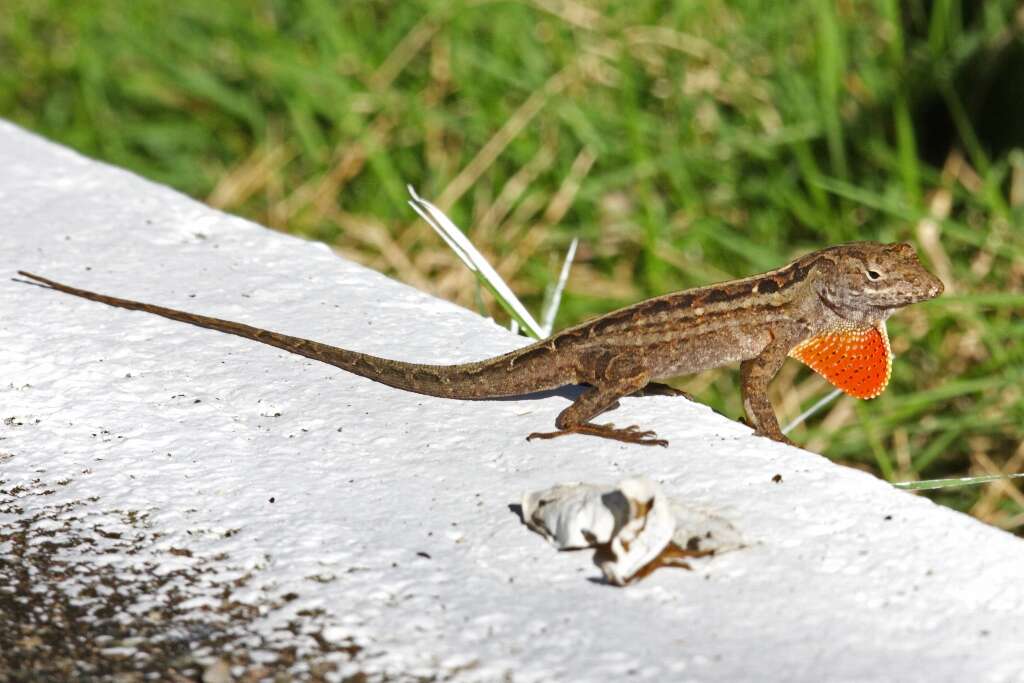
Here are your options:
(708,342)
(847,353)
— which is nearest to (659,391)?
(708,342)

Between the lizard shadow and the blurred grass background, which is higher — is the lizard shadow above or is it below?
below

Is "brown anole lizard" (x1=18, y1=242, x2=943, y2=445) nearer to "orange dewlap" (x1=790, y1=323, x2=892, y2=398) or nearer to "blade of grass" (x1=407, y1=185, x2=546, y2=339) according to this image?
"orange dewlap" (x1=790, y1=323, x2=892, y2=398)

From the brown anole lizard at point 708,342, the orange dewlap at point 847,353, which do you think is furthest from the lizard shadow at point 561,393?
the orange dewlap at point 847,353

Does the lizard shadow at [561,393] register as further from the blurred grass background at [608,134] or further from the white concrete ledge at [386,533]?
the blurred grass background at [608,134]

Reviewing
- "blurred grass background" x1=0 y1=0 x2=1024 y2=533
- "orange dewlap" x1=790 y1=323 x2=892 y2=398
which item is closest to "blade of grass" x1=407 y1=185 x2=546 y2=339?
"orange dewlap" x1=790 y1=323 x2=892 y2=398

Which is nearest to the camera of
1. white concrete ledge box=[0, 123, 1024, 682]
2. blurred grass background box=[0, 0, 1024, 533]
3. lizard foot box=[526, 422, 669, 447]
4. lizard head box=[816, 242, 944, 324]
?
white concrete ledge box=[0, 123, 1024, 682]

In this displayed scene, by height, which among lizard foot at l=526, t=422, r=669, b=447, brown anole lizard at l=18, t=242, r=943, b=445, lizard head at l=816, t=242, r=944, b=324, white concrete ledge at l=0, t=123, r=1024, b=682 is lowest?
white concrete ledge at l=0, t=123, r=1024, b=682
